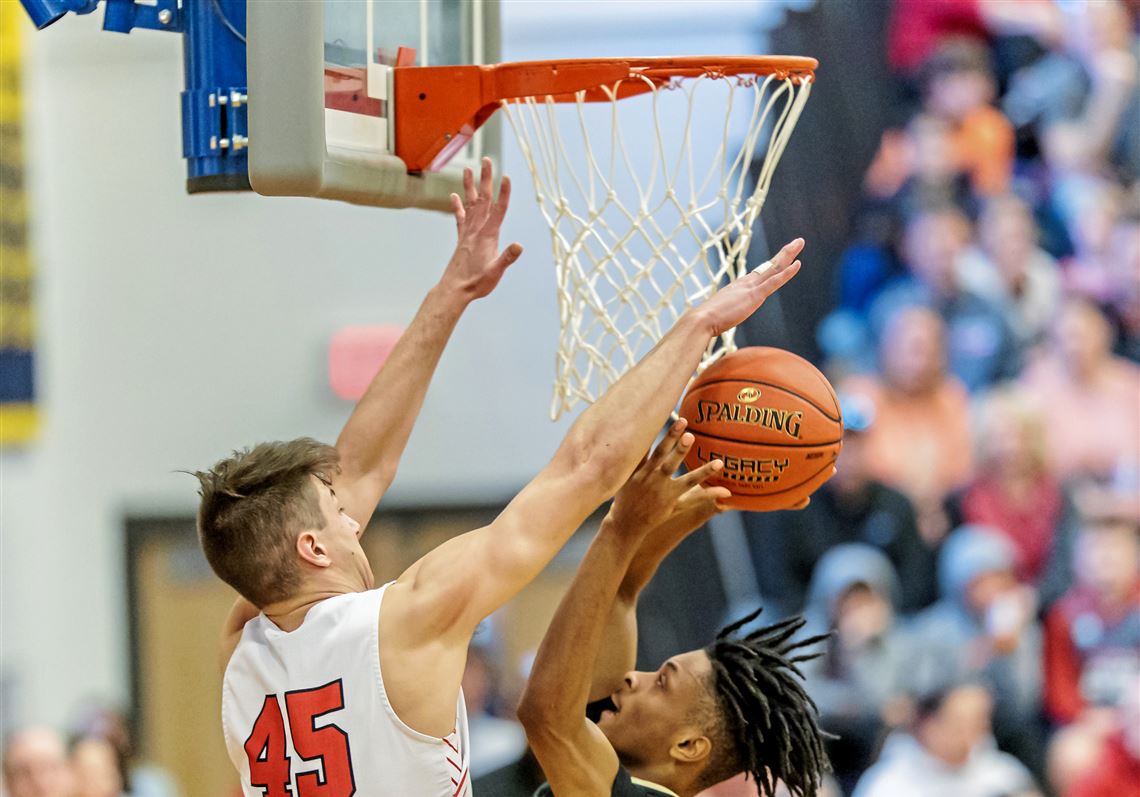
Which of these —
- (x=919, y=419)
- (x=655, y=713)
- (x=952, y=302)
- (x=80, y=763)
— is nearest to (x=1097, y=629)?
(x=919, y=419)

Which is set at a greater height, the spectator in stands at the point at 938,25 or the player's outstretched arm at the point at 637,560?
the spectator in stands at the point at 938,25

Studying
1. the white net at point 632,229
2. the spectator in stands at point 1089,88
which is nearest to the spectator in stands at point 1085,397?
the spectator in stands at point 1089,88

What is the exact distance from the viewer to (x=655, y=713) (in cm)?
260

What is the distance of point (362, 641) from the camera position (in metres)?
2.15

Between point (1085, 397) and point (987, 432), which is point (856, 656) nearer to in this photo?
point (987, 432)

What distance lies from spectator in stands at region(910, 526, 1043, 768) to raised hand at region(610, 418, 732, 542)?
10.7 ft

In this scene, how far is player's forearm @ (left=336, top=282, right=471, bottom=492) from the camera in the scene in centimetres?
280

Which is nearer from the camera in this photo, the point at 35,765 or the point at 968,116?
the point at 35,765

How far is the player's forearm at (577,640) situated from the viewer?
237cm

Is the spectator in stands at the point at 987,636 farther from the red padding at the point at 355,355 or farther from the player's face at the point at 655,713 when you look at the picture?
the player's face at the point at 655,713

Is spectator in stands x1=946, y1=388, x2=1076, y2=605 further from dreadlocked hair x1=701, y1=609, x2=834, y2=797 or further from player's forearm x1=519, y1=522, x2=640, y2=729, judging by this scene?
player's forearm x1=519, y1=522, x2=640, y2=729

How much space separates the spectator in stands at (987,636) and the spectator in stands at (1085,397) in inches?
20.2

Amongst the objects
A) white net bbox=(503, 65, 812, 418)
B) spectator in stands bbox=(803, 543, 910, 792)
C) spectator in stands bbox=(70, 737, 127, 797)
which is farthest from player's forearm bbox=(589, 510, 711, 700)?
spectator in stands bbox=(70, 737, 127, 797)

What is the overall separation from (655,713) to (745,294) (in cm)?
82
